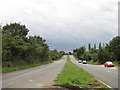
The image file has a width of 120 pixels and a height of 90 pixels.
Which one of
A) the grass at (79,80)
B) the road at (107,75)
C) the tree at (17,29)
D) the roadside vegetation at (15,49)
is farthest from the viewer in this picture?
the tree at (17,29)

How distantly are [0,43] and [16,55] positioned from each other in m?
11.7

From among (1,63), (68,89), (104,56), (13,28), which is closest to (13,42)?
(1,63)

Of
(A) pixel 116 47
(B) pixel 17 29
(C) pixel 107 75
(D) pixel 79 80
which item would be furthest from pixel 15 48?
(A) pixel 116 47

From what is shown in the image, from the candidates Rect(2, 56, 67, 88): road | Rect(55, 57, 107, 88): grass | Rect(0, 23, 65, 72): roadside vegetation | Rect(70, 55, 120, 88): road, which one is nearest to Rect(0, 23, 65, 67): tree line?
Rect(0, 23, 65, 72): roadside vegetation

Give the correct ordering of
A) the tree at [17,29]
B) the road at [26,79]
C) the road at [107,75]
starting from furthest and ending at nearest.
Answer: the tree at [17,29]
the road at [107,75]
the road at [26,79]

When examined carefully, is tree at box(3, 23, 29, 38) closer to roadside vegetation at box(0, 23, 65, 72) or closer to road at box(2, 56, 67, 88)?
roadside vegetation at box(0, 23, 65, 72)

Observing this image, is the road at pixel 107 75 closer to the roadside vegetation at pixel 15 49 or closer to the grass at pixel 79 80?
the grass at pixel 79 80

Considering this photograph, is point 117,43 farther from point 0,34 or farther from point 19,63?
point 0,34

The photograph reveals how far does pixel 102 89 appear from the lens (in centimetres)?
1115

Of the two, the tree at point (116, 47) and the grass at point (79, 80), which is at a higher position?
the tree at point (116, 47)

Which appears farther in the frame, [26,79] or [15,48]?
[15,48]

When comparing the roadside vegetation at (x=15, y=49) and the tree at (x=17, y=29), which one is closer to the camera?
the roadside vegetation at (x=15, y=49)

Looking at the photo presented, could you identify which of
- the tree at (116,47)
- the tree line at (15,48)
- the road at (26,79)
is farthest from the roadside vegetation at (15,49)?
the tree at (116,47)

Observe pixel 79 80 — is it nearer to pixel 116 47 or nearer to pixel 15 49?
pixel 15 49
